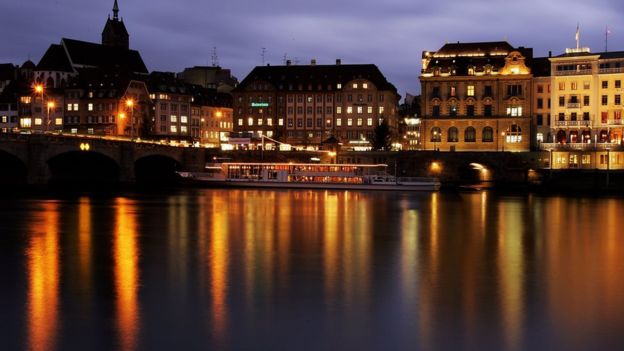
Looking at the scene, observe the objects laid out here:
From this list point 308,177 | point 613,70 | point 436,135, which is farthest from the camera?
point 436,135

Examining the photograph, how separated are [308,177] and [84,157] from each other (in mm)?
32597

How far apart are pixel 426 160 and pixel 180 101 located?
183 ft

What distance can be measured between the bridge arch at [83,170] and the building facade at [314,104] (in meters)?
30.1

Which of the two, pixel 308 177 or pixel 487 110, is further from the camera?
pixel 487 110

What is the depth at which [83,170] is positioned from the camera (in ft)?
343

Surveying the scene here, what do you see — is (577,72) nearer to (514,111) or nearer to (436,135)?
(514,111)

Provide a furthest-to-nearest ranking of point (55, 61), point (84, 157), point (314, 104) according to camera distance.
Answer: point (55, 61), point (314, 104), point (84, 157)

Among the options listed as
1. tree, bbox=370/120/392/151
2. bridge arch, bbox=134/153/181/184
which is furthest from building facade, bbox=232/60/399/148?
bridge arch, bbox=134/153/181/184

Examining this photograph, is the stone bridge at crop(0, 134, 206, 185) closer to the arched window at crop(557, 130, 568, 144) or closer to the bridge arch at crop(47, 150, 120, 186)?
the bridge arch at crop(47, 150, 120, 186)

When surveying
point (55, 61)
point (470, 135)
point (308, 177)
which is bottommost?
point (308, 177)

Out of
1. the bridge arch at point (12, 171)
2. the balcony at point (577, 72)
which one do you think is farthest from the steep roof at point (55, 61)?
the balcony at point (577, 72)

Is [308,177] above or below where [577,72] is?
below

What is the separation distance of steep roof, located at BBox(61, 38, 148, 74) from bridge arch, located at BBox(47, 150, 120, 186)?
39.7 meters

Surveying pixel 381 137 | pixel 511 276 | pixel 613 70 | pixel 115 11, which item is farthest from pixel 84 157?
pixel 115 11
